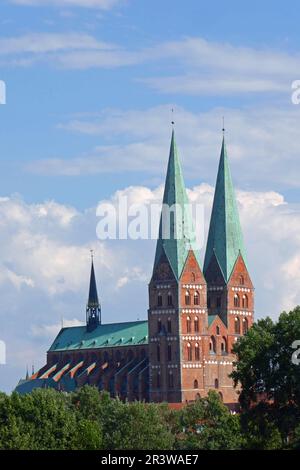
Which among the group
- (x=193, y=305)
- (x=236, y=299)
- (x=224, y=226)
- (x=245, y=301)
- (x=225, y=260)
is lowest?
(x=193, y=305)

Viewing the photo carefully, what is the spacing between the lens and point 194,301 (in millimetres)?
176625

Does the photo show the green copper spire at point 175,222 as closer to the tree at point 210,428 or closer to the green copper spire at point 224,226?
the green copper spire at point 224,226

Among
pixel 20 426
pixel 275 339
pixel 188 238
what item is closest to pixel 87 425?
pixel 20 426

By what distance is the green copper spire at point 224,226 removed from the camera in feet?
582

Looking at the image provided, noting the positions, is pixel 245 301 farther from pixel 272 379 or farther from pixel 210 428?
pixel 272 379

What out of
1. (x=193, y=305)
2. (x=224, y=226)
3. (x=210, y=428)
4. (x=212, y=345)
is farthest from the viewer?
(x=212, y=345)

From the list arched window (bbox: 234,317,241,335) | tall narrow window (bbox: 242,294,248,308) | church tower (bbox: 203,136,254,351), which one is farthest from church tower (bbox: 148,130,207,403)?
tall narrow window (bbox: 242,294,248,308)

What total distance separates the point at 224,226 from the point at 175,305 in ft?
31.0

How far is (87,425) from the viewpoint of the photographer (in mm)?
98188

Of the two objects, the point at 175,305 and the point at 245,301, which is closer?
the point at 175,305

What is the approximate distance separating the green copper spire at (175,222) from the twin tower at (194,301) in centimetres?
10

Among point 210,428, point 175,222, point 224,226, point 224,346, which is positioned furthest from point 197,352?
point 210,428

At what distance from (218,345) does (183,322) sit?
5.05 meters
